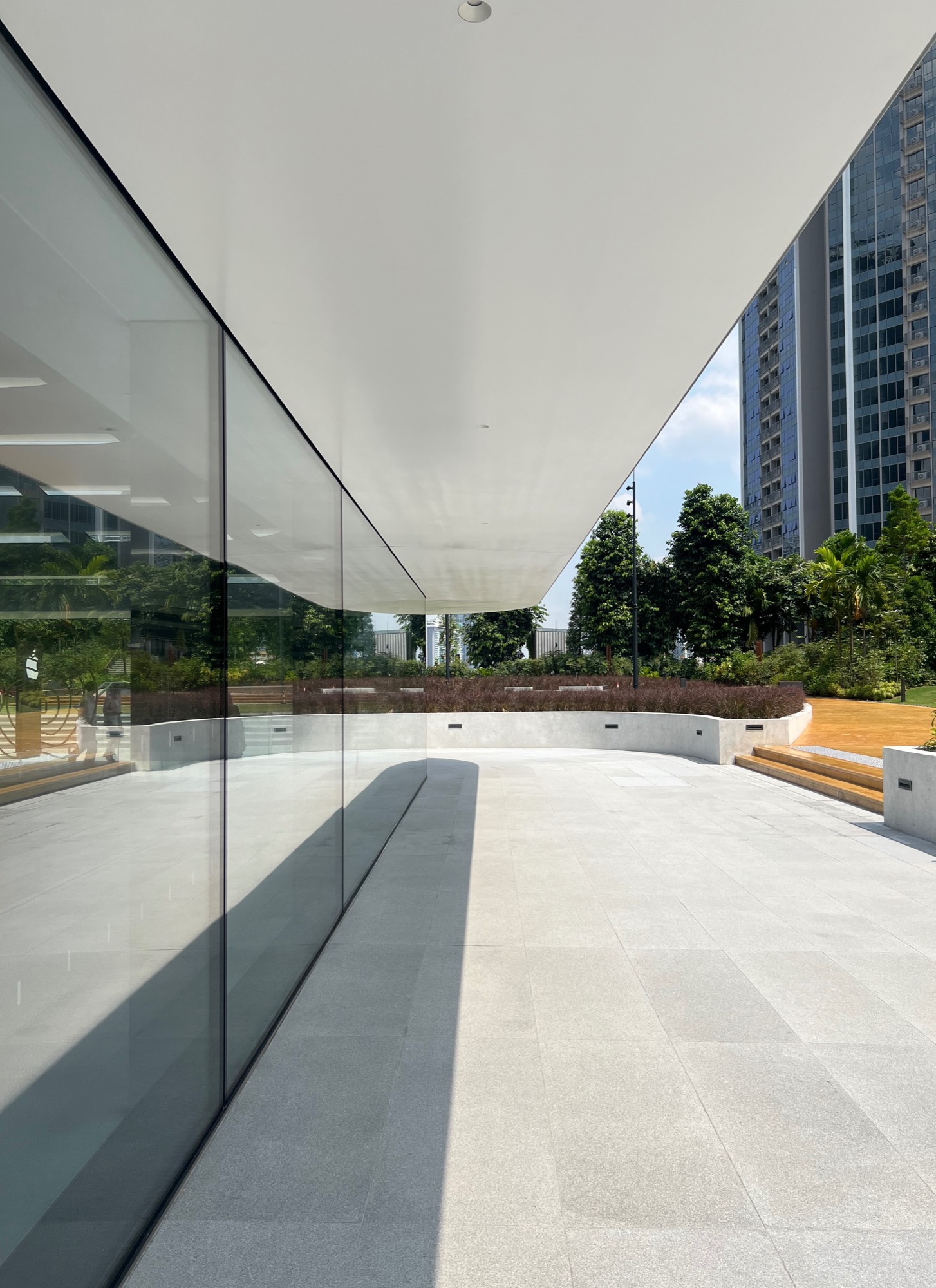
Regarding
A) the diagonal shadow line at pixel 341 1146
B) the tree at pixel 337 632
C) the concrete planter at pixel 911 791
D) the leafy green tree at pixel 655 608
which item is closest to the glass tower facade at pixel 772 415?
the leafy green tree at pixel 655 608

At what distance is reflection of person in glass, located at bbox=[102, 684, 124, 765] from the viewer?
2250 mm

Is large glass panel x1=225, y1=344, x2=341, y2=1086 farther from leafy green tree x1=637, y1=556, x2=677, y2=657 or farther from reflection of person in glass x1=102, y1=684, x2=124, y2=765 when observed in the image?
leafy green tree x1=637, y1=556, x2=677, y2=657

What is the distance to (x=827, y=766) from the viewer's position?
12.2 metres

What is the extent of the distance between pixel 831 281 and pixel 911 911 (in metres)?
82.2

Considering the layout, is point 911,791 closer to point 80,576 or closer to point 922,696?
point 80,576

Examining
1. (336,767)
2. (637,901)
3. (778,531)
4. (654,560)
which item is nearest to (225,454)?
(336,767)

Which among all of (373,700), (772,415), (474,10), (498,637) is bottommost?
(373,700)

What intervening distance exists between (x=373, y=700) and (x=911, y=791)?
19.1ft

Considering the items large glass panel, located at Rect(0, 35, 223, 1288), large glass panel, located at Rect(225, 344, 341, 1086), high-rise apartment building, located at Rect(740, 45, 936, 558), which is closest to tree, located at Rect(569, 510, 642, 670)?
large glass panel, located at Rect(225, 344, 341, 1086)

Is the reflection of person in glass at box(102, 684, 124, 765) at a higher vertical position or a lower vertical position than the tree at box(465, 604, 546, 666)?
lower

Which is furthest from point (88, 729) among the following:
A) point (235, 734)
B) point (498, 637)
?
point (498, 637)

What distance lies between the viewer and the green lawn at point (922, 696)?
23.5m

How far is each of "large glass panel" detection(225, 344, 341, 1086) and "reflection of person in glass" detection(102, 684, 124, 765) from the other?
115 centimetres

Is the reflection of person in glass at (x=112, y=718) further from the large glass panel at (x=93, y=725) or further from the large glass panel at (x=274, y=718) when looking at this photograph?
the large glass panel at (x=274, y=718)
